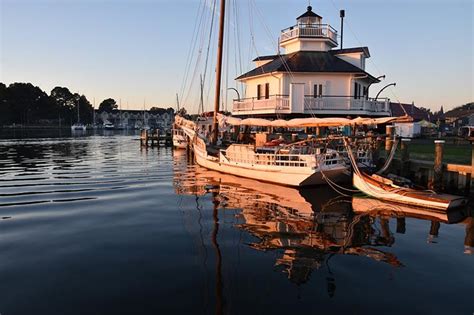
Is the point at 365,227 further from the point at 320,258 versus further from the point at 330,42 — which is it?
the point at 330,42

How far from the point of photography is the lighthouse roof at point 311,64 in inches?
1250

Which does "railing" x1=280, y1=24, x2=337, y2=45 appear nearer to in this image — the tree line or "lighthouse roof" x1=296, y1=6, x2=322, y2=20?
"lighthouse roof" x1=296, y1=6, x2=322, y2=20

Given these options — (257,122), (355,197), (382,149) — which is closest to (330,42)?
(382,149)

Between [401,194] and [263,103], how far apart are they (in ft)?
60.1

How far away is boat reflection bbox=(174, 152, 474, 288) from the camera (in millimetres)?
10188

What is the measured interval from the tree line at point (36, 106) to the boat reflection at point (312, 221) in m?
143

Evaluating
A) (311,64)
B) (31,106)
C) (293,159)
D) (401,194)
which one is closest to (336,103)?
Result: (311,64)

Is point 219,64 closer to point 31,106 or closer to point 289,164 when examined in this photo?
point 289,164

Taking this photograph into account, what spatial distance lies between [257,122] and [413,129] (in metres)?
32.3

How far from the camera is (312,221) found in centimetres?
1373

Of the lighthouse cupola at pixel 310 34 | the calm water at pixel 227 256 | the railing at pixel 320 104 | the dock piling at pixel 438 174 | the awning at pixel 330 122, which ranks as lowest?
the calm water at pixel 227 256

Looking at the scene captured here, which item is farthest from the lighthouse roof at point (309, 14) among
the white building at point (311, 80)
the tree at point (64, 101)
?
the tree at point (64, 101)

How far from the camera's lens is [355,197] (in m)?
18.2

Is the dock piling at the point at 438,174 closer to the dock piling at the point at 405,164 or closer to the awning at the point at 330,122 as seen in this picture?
the dock piling at the point at 405,164
